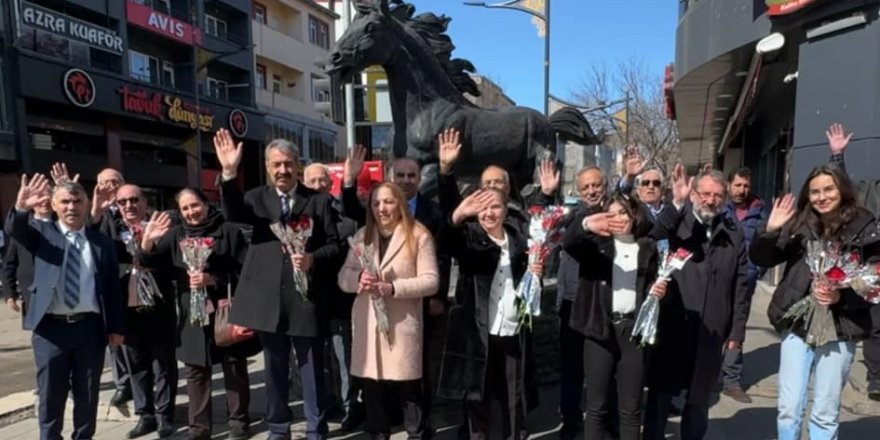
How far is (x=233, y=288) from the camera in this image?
4328 mm

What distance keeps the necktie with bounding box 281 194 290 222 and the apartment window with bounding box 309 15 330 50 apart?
34.2m

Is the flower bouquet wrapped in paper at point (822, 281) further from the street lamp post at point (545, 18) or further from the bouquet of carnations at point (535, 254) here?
the street lamp post at point (545, 18)

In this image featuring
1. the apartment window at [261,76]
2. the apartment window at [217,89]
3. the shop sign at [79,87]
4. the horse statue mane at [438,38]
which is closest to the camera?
the horse statue mane at [438,38]

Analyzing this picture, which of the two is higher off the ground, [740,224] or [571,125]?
[571,125]

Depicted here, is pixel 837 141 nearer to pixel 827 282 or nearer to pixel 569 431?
pixel 827 282

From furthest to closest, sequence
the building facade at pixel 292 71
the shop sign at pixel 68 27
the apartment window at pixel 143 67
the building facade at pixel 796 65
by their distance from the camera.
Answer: the building facade at pixel 292 71, the apartment window at pixel 143 67, the shop sign at pixel 68 27, the building facade at pixel 796 65

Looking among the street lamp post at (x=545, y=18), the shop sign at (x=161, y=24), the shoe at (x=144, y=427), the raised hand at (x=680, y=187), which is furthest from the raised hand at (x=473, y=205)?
the shop sign at (x=161, y=24)

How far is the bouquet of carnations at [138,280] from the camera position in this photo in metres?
4.31

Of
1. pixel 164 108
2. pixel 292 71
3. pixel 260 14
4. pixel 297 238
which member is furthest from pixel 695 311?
pixel 292 71

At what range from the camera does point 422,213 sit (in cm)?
430

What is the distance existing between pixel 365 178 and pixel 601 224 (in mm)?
2952

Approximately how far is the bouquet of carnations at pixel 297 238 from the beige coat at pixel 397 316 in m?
0.29

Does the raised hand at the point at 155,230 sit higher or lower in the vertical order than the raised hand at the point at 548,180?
lower

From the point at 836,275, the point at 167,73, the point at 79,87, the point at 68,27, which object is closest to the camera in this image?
the point at 836,275
